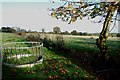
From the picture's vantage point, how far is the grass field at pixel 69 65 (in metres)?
10.3

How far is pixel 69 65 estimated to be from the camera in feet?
41.2

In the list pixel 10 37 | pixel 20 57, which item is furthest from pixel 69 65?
pixel 10 37

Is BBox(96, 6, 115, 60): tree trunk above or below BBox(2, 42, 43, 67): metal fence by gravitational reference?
above

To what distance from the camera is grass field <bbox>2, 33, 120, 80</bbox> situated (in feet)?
33.7

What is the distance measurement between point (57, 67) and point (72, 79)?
1.60 meters

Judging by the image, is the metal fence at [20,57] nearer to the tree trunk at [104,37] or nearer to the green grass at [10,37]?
the tree trunk at [104,37]

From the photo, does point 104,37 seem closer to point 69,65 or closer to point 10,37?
point 69,65

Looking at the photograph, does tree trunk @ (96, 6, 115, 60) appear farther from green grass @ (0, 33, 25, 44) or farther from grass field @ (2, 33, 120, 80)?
green grass @ (0, 33, 25, 44)

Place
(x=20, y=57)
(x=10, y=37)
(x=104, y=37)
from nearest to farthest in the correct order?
(x=20, y=57)
(x=104, y=37)
(x=10, y=37)

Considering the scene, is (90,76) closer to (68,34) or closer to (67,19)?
(67,19)

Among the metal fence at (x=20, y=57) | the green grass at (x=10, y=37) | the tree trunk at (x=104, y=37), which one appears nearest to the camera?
the metal fence at (x=20, y=57)

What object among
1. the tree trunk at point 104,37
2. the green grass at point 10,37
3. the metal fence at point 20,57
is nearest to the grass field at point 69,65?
the green grass at point 10,37

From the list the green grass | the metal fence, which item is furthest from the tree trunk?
the green grass

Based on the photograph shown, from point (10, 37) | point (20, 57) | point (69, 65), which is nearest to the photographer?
point (20, 57)
